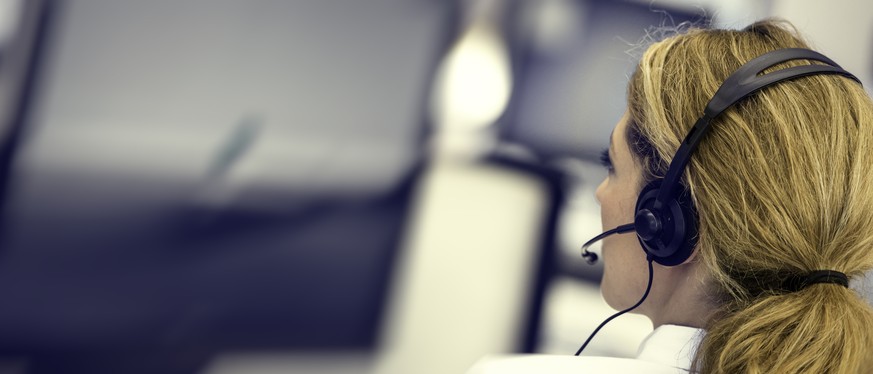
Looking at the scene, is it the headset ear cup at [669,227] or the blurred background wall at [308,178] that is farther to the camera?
the blurred background wall at [308,178]

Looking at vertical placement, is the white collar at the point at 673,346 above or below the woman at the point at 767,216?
below

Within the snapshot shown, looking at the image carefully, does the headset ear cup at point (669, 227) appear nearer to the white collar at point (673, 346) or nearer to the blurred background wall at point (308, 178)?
the white collar at point (673, 346)

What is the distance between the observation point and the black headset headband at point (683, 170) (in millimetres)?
673

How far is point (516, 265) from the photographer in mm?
1360

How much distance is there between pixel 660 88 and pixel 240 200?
2.21 ft

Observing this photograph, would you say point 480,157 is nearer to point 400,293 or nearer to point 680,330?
point 400,293

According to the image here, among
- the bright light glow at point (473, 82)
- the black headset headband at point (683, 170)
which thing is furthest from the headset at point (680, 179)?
the bright light glow at point (473, 82)

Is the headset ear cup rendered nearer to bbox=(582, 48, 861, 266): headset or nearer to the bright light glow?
bbox=(582, 48, 861, 266): headset

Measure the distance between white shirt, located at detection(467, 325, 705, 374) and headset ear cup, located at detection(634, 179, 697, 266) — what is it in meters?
0.10

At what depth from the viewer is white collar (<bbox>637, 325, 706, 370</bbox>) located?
2.50ft

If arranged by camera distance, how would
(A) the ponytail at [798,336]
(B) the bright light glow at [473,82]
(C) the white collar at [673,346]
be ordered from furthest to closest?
(B) the bright light glow at [473,82] → (C) the white collar at [673,346] → (A) the ponytail at [798,336]

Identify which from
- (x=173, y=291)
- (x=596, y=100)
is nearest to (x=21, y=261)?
(x=173, y=291)

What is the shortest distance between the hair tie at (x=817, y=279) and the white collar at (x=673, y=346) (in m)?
0.12

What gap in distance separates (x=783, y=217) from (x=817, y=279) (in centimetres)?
7
